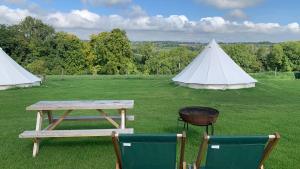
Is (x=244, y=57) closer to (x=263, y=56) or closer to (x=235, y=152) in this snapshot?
(x=263, y=56)

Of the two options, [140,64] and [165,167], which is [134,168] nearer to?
→ [165,167]

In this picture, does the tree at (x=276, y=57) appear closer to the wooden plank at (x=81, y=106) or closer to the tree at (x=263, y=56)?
the tree at (x=263, y=56)

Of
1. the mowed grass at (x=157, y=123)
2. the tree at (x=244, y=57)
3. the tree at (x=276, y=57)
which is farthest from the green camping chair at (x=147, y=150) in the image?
the tree at (x=276, y=57)

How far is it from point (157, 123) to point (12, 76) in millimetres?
11664

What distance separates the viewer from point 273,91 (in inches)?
640

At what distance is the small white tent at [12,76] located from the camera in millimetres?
16703

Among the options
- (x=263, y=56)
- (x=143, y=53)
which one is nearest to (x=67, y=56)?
(x=143, y=53)

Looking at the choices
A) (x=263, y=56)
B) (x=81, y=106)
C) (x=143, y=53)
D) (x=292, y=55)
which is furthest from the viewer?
(x=263, y=56)

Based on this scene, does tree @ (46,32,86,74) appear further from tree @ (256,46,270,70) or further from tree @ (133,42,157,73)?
tree @ (256,46,270,70)

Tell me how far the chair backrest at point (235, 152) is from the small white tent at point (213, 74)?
12735 mm

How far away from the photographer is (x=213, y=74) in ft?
55.2

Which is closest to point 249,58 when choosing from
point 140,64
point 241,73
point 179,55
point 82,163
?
point 179,55

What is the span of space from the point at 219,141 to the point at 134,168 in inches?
42.9

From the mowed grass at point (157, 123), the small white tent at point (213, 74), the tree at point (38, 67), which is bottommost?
the tree at point (38, 67)
